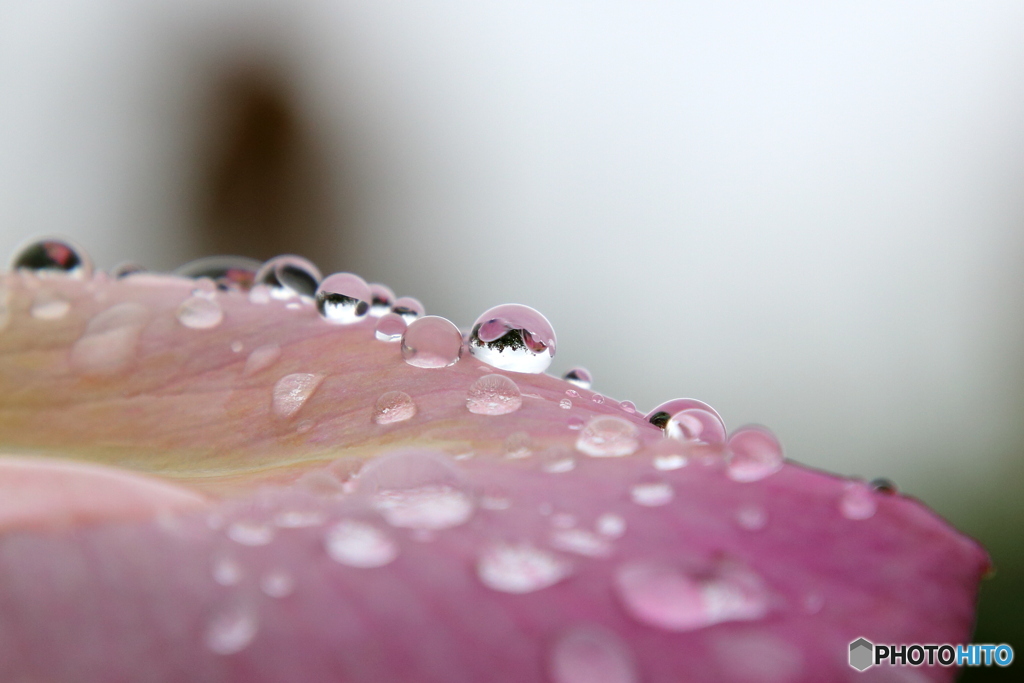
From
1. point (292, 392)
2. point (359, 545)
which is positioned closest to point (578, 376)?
point (292, 392)

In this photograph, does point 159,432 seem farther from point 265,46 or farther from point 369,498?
point 265,46

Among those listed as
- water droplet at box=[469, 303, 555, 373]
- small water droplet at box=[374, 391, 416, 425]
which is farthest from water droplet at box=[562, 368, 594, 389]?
small water droplet at box=[374, 391, 416, 425]

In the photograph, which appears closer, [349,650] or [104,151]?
[349,650]

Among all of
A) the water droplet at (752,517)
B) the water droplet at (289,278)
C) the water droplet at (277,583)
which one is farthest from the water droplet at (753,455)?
the water droplet at (289,278)

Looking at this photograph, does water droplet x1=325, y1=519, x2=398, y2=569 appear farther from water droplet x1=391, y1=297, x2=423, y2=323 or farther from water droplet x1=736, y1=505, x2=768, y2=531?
water droplet x1=391, y1=297, x2=423, y2=323

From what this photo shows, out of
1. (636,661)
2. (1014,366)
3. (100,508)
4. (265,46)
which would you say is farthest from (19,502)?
(265,46)

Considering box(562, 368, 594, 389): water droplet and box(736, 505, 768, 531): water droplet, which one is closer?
box(736, 505, 768, 531): water droplet
